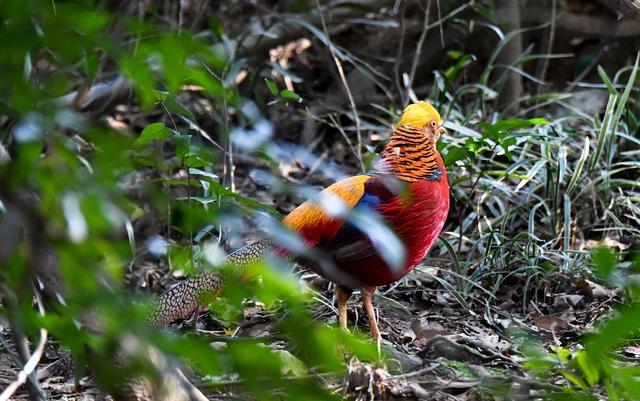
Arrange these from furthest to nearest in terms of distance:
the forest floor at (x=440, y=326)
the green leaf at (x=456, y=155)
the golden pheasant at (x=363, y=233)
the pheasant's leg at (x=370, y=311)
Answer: the green leaf at (x=456, y=155)
the pheasant's leg at (x=370, y=311)
the golden pheasant at (x=363, y=233)
the forest floor at (x=440, y=326)

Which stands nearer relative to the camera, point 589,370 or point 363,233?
point 589,370

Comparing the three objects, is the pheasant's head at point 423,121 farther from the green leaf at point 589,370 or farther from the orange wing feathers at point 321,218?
the green leaf at point 589,370

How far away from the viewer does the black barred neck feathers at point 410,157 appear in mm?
3986

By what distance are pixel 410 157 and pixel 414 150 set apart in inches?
1.6

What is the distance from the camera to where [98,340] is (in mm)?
1190

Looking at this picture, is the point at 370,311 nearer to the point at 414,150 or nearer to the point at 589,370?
the point at 414,150

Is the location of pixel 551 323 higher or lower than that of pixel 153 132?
lower

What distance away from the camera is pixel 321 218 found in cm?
378

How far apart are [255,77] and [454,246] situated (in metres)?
2.47

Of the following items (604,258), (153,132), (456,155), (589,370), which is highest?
(604,258)

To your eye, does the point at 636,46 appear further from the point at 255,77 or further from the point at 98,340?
the point at 98,340

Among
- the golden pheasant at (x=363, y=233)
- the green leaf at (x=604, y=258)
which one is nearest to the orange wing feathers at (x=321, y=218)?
the golden pheasant at (x=363, y=233)

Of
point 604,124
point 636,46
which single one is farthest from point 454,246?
point 636,46

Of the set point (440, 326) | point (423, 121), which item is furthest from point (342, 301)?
point (423, 121)
